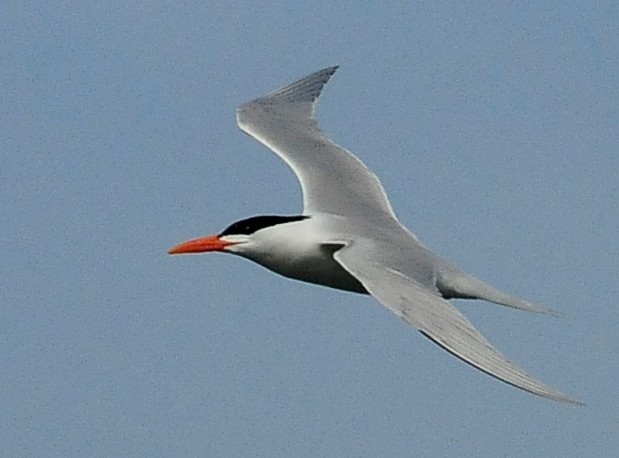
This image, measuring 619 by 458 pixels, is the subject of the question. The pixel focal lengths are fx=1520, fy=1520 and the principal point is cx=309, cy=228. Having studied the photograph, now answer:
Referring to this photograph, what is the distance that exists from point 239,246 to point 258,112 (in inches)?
158

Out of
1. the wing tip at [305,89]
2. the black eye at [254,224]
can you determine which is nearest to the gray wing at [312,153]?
the wing tip at [305,89]

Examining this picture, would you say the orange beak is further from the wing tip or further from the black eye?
the wing tip

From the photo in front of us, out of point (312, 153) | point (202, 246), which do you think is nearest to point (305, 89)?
point (312, 153)

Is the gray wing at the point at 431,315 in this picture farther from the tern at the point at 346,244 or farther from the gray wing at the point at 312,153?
the gray wing at the point at 312,153

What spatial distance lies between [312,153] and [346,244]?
3545mm

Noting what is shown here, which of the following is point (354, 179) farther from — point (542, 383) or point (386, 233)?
point (542, 383)

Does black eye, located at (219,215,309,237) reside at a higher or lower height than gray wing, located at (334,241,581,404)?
higher

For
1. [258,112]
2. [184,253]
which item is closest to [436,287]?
[184,253]

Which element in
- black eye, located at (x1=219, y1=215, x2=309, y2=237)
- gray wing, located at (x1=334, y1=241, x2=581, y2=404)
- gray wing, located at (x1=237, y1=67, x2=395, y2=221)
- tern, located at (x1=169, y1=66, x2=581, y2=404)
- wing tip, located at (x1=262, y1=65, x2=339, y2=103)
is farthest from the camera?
wing tip, located at (x1=262, y1=65, x2=339, y2=103)

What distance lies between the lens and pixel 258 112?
1508 cm

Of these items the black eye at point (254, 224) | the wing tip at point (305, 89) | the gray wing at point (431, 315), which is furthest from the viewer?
the wing tip at point (305, 89)

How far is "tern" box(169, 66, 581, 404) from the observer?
845cm

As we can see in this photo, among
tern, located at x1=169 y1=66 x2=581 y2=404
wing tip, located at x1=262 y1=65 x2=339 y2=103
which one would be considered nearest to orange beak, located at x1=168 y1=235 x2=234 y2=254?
tern, located at x1=169 y1=66 x2=581 y2=404

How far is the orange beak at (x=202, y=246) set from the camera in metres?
11.4
